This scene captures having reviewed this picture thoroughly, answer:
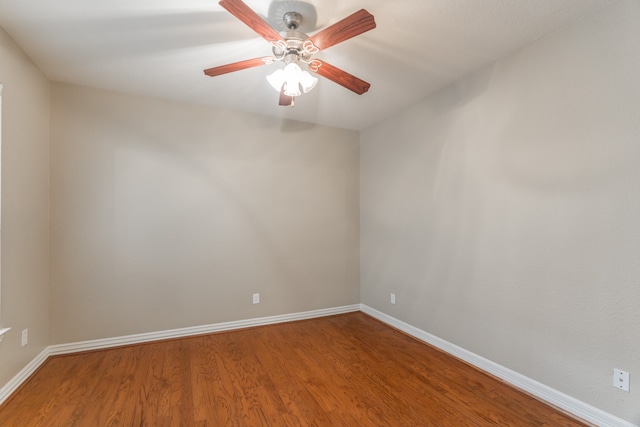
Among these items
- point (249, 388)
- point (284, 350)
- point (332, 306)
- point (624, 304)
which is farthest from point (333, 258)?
point (624, 304)

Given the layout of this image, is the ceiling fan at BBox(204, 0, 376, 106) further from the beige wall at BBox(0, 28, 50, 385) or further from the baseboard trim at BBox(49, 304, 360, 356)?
the baseboard trim at BBox(49, 304, 360, 356)

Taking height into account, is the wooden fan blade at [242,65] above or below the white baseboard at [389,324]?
above

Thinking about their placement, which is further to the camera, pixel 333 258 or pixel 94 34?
pixel 333 258

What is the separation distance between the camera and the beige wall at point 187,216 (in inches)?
109

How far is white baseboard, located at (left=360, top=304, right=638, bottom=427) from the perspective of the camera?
174cm

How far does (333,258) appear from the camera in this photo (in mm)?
3916

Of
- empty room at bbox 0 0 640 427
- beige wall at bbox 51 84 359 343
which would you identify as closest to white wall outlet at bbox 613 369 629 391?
empty room at bbox 0 0 640 427

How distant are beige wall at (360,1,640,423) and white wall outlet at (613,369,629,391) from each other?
0.03 meters

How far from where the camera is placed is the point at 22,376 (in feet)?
7.29

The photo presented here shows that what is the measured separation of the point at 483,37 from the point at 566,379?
7.85 ft

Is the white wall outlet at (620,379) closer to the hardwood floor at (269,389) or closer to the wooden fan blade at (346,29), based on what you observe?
the hardwood floor at (269,389)

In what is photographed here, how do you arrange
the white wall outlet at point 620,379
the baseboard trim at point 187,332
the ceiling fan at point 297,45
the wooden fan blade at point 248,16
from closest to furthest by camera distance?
the wooden fan blade at point 248,16 → the ceiling fan at point 297,45 → the white wall outlet at point 620,379 → the baseboard trim at point 187,332

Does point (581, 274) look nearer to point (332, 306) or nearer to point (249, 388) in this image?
point (249, 388)

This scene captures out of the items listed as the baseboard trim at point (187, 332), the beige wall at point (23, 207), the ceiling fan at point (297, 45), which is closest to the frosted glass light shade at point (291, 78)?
the ceiling fan at point (297, 45)
